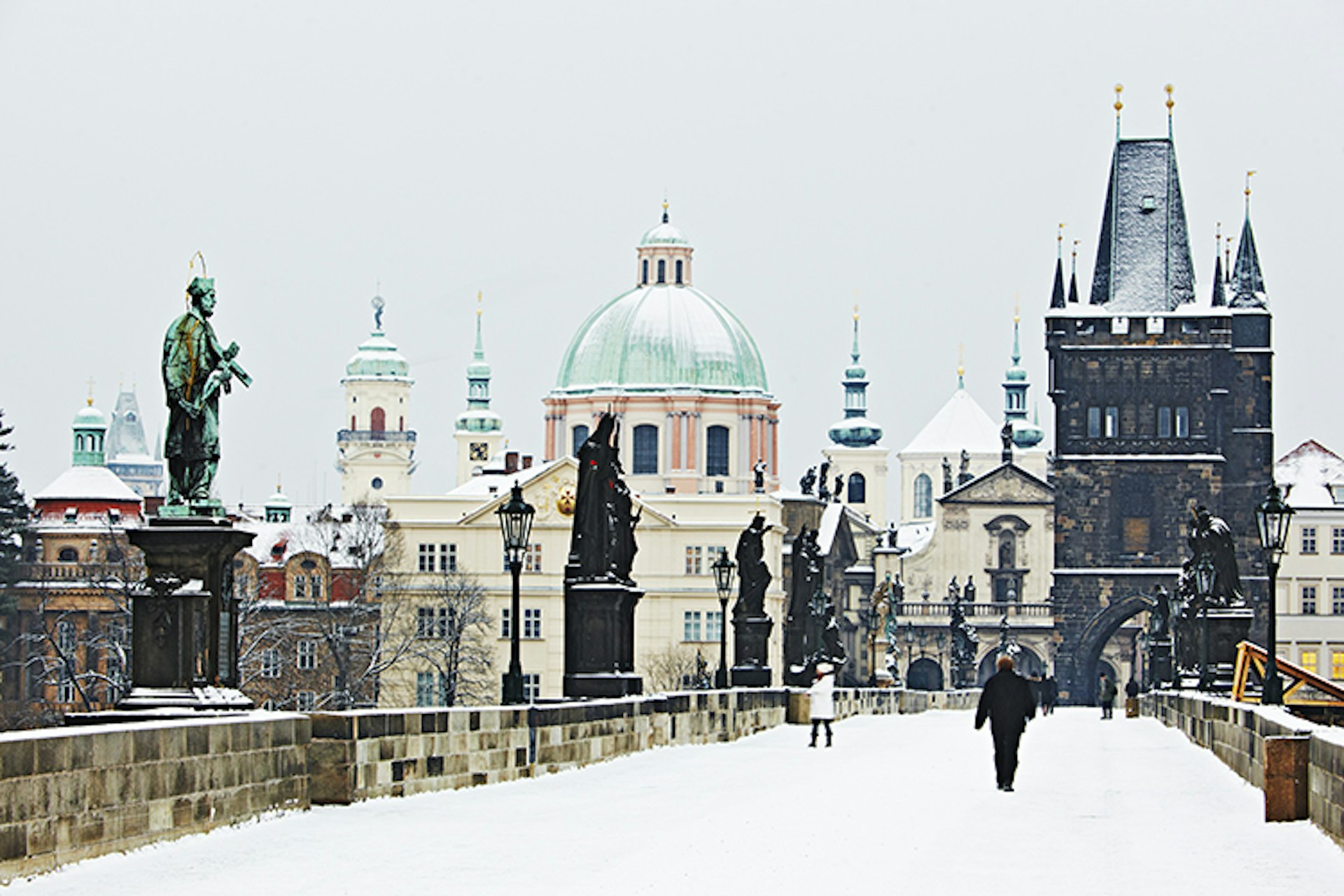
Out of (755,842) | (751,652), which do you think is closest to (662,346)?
(751,652)

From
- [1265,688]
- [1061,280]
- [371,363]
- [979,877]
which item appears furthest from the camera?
[371,363]

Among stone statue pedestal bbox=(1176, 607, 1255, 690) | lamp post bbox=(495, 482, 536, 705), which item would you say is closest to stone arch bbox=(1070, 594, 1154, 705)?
stone statue pedestal bbox=(1176, 607, 1255, 690)

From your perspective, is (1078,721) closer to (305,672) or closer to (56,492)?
(305,672)

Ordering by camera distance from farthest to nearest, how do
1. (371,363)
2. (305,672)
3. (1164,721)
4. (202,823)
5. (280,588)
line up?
(371,363), (280,588), (305,672), (1164,721), (202,823)

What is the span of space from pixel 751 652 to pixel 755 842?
2726 centimetres

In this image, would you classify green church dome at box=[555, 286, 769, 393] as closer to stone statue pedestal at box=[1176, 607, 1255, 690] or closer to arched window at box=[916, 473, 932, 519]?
arched window at box=[916, 473, 932, 519]

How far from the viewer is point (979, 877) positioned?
46.2ft

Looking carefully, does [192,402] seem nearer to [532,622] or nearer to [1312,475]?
[532,622]

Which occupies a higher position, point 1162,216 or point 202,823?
point 1162,216

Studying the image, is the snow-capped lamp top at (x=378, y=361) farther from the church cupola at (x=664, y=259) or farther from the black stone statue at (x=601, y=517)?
the black stone statue at (x=601, y=517)

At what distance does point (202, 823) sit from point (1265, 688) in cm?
1691

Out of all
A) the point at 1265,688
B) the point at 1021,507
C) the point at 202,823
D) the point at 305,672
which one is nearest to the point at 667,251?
the point at 1021,507

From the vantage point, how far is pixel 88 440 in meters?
117

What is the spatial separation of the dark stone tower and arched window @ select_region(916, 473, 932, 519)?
240 ft
